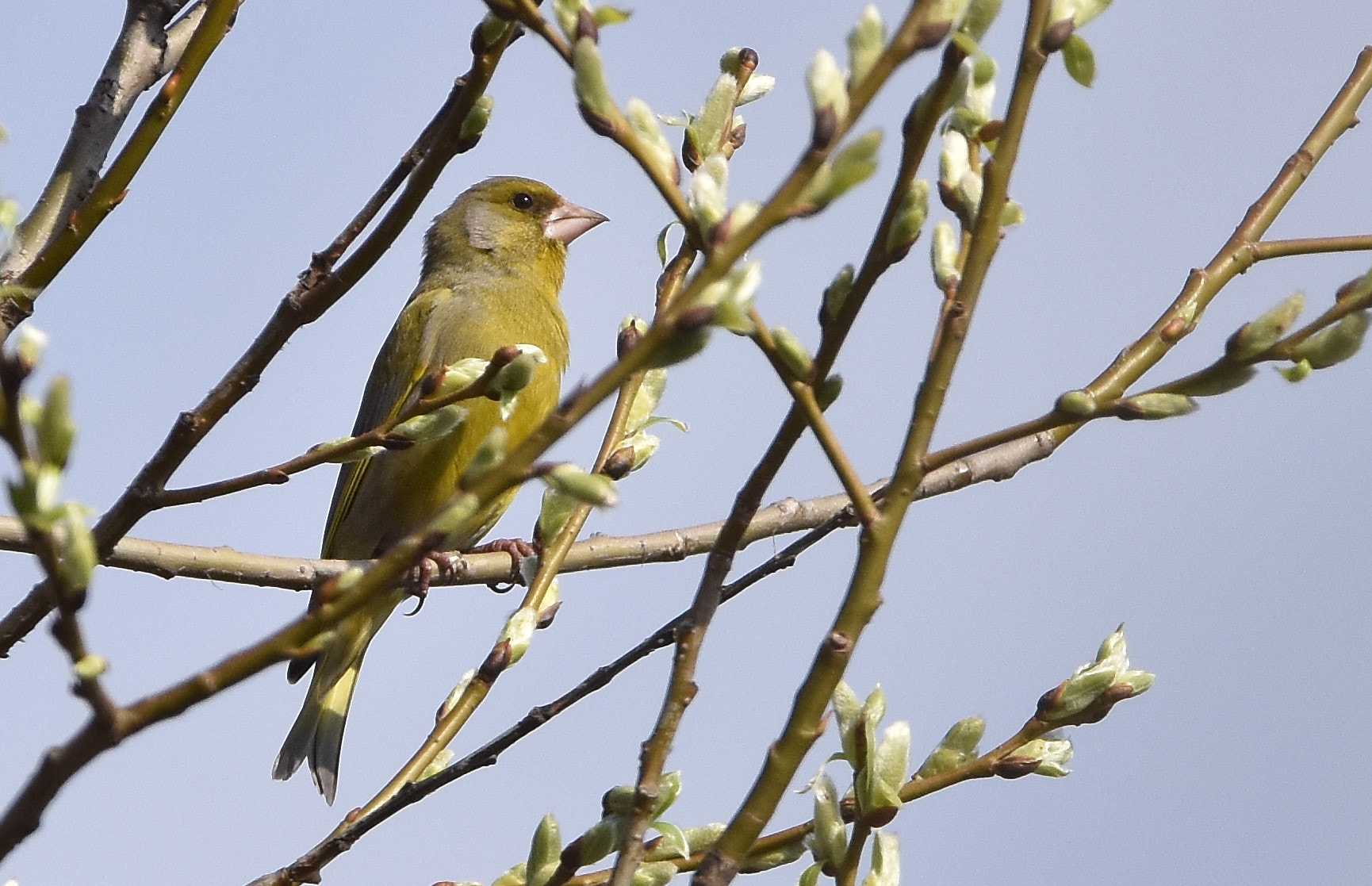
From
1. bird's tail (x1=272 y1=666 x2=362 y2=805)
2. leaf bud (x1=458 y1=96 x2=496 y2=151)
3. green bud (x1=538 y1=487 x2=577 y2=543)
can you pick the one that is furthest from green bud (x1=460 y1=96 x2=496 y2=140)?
bird's tail (x1=272 y1=666 x2=362 y2=805)

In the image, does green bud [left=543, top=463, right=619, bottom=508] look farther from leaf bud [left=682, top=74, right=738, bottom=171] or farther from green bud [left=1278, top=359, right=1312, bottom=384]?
leaf bud [left=682, top=74, right=738, bottom=171]

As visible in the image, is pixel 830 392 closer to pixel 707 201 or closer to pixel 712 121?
pixel 707 201

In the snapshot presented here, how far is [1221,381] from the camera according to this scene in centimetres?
172

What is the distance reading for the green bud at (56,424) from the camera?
4.26ft

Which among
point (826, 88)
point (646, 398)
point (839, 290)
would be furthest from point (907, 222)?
point (646, 398)

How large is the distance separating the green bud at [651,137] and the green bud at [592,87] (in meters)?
0.07

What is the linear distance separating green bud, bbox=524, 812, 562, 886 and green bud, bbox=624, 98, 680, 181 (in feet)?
3.28

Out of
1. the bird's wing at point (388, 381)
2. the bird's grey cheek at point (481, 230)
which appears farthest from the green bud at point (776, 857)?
the bird's grey cheek at point (481, 230)

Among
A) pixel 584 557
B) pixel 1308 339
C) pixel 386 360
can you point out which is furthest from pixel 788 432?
pixel 386 360

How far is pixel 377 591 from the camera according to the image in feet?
4.52

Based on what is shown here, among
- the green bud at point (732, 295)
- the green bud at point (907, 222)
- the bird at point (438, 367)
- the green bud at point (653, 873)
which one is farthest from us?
the bird at point (438, 367)

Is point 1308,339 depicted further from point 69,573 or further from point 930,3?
point 69,573

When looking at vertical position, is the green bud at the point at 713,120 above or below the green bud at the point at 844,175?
above

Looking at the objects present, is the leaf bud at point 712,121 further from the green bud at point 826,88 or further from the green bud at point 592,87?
the green bud at point 826,88
